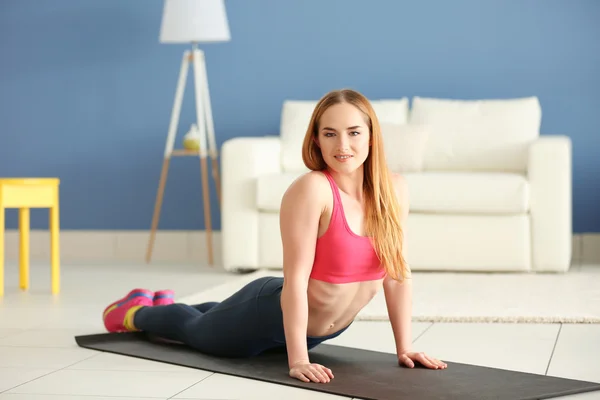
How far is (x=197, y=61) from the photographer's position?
5.08 meters

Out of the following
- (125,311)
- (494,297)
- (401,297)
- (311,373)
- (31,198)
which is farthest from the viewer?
(31,198)

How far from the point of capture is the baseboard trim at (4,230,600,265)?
5.39m

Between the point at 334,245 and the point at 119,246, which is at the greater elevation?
the point at 334,245

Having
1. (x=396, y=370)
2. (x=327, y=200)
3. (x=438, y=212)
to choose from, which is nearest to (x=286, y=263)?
(x=327, y=200)

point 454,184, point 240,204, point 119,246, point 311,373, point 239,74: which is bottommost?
point 119,246

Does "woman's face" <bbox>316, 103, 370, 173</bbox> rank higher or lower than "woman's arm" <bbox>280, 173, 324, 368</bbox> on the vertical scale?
higher

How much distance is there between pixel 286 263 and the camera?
2148mm

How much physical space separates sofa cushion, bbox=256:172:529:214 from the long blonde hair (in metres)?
2.08

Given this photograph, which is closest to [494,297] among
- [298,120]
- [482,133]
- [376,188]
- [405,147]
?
[405,147]

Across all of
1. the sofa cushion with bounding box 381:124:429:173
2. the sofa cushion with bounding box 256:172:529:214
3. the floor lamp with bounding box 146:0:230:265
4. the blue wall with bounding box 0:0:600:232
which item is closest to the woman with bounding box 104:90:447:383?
the sofa cushion with bounding box 256:172:529:214

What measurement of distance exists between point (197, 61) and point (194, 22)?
241mm

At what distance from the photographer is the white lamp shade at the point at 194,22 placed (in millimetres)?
4914

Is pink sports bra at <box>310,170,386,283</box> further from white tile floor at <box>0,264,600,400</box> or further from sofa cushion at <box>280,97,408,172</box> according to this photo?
sofa cushion at <box>280,97,408,172</box>

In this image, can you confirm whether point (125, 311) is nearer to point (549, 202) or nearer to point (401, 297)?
point (401, 297)
